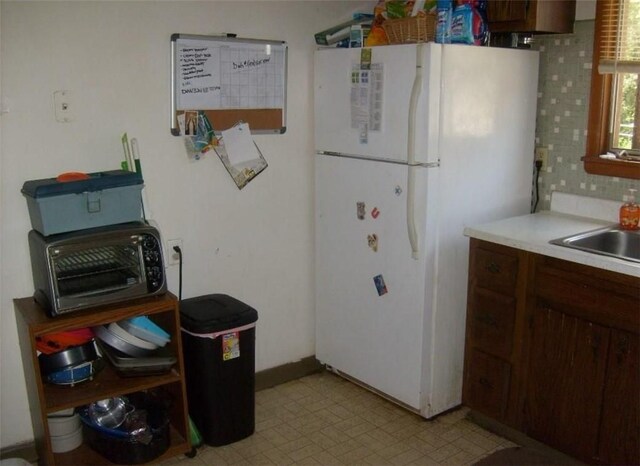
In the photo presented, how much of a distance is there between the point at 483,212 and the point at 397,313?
1.94 feet

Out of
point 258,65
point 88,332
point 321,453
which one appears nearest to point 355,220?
point 258,65

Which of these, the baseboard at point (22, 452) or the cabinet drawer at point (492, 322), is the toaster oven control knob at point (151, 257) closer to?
the baseboard at point (22, 452)

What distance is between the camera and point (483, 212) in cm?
295

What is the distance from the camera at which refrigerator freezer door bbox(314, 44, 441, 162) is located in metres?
2.67

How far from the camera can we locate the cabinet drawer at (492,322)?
2.71m

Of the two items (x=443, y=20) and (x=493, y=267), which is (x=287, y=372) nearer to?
(x=493, y=267)

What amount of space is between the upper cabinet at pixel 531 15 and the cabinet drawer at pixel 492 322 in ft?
3.67

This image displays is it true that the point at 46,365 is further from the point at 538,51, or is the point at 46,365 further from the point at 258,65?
the point at 538,51

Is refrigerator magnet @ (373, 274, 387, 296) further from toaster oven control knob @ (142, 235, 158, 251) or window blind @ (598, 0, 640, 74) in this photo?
window blind @ (598, 0, 640, 74)

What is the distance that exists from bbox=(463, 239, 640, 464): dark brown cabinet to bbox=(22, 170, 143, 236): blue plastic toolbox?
4.60 feet

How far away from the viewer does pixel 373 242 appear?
303 cm

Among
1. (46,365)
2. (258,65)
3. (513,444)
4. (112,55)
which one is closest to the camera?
(46,365)

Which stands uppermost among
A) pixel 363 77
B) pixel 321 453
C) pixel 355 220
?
pixel 363 77

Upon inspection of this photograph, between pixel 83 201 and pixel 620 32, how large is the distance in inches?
88.0
